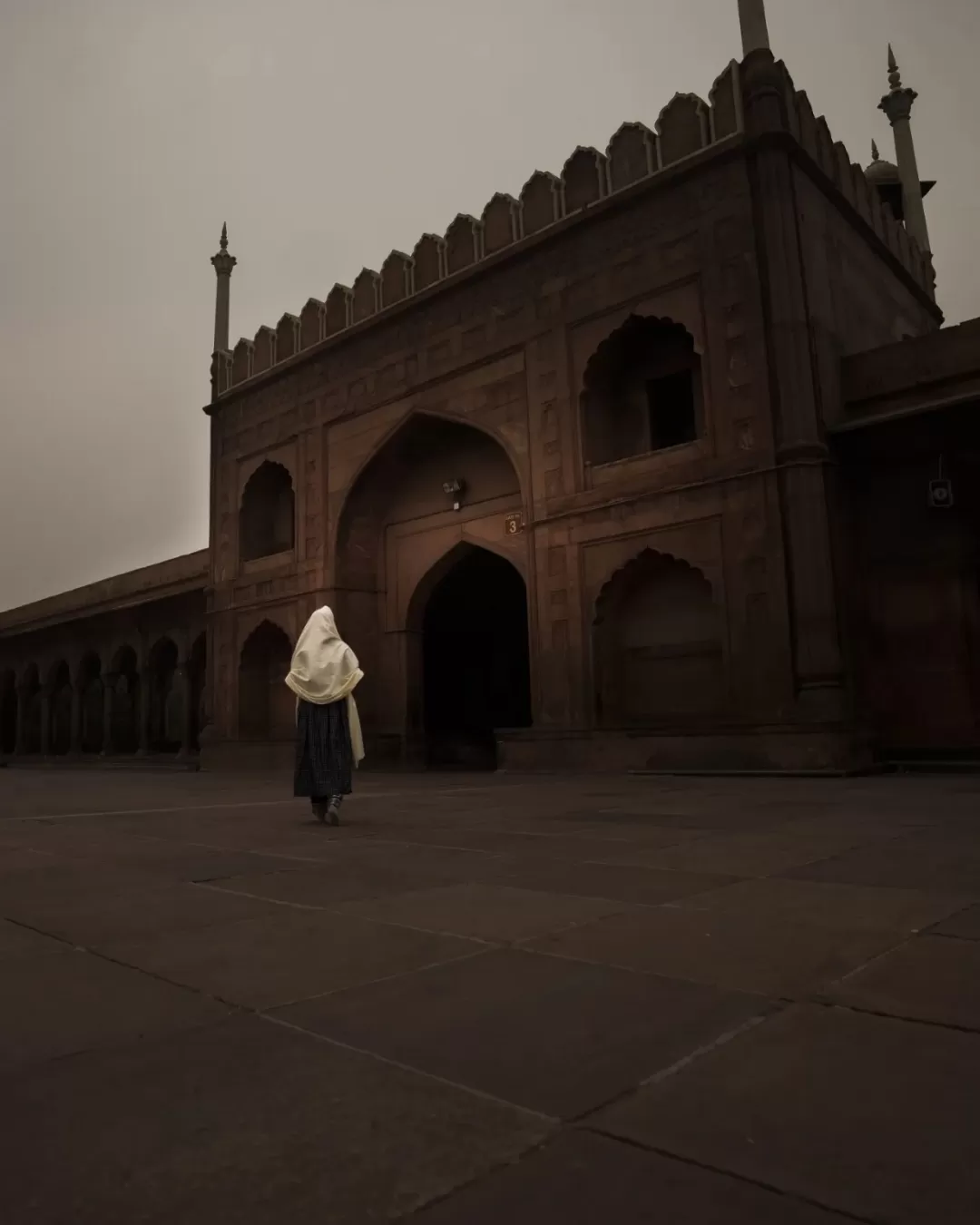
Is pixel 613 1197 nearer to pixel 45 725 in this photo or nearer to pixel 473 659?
pixel 473 659

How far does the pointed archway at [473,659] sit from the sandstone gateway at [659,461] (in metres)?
0.18

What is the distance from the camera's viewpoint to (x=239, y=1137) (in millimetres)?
1089

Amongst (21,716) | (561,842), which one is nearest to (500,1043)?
(561,842)

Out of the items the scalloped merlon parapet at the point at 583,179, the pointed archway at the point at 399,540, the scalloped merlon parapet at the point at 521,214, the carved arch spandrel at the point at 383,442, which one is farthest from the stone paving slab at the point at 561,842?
the scalloped merlon parapet at the point at 583,179

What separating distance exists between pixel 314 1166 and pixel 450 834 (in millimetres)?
3217

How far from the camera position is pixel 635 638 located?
32.5 ft

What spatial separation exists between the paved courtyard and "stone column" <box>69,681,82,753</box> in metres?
19.9

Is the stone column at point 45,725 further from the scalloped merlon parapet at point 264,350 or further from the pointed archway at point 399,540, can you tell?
the pointed archway at point 399,540

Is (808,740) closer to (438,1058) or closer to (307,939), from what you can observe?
(307,939)

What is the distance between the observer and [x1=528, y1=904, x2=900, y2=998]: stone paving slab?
5.56ft

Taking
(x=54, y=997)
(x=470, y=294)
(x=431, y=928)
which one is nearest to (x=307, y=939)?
(x=431, y=928)

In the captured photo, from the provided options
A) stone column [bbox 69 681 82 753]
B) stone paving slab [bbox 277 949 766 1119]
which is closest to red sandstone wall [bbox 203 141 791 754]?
stone paving slab [bbox 277 949 766 1119]

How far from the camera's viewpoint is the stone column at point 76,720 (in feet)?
69.2

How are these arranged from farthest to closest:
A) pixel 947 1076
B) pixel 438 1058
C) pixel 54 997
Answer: pixel 54 997
pixel 438 1058
pixel 947 1076
